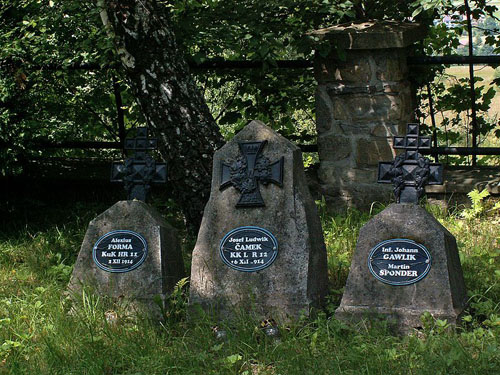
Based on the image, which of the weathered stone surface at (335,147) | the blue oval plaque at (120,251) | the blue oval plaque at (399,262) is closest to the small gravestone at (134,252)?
the blue oval plaque at (120,251)

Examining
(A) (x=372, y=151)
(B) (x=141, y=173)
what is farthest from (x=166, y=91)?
(A) (x=372, y=151)

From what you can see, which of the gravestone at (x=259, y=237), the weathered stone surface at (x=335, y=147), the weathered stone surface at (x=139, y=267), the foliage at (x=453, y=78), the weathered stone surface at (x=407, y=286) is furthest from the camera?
the foliage at (x=453, y=78)

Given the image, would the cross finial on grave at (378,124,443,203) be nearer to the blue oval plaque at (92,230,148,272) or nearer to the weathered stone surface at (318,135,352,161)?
the blue oval plaque at (92,230,148,272)

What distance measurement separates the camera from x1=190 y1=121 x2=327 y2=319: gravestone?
452cm

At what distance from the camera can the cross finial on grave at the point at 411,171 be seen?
4.55 metres

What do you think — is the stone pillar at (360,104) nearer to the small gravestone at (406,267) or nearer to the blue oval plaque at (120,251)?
the small gravestone at (406,267)

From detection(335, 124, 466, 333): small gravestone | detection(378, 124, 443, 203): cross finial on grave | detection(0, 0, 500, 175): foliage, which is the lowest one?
detection(335, 124, 466, 333): small gravestone

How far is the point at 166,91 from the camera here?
5.73m

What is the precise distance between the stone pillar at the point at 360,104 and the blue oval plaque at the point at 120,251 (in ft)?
8.24

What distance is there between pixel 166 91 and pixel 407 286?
2302mm

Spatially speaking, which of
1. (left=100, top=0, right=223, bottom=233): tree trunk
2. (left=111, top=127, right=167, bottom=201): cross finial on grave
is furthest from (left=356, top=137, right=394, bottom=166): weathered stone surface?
(left=111, top=127, right=167, bottom=201): cross finial on grave

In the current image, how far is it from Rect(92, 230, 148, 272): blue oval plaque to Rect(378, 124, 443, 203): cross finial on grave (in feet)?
4.76

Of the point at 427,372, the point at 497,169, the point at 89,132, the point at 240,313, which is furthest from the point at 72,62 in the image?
the point at 427,372

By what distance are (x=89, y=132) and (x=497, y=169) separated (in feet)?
12.2
